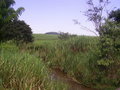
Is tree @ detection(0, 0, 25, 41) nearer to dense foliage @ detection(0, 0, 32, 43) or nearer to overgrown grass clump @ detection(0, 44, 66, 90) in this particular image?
dense foliage @ detection(0, 0, 32, 43)

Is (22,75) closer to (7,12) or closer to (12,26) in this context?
(12,26)

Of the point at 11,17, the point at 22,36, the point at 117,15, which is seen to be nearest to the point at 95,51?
the point at 117,15

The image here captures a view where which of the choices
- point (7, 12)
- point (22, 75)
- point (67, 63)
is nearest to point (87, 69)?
point (67, 63)

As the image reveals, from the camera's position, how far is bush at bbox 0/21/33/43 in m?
19.9

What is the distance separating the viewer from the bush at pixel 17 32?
782 inches

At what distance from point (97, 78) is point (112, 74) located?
2.76 feet

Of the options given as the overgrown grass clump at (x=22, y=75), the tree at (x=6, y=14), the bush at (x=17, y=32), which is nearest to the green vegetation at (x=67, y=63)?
the overgrown grass clump at (x=22, y=75)

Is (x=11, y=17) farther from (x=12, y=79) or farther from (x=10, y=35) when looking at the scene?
(x=12, y=79)

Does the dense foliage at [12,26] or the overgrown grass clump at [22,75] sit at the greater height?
the dense foliage at [12,26]

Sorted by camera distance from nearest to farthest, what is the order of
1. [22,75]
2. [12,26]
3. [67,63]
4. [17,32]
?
[22,75], [67,63], [17,32], [12,26]

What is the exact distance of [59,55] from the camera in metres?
11.8

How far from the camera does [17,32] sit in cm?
1984

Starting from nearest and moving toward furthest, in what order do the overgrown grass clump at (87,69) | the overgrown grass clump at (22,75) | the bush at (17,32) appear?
the overgrown grass clump at (22,75) < the overgrown grass clump at (87,69) < the bush at (17,32)

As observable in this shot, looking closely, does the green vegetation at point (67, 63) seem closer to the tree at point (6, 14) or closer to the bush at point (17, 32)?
the bush at point (17, 32)
